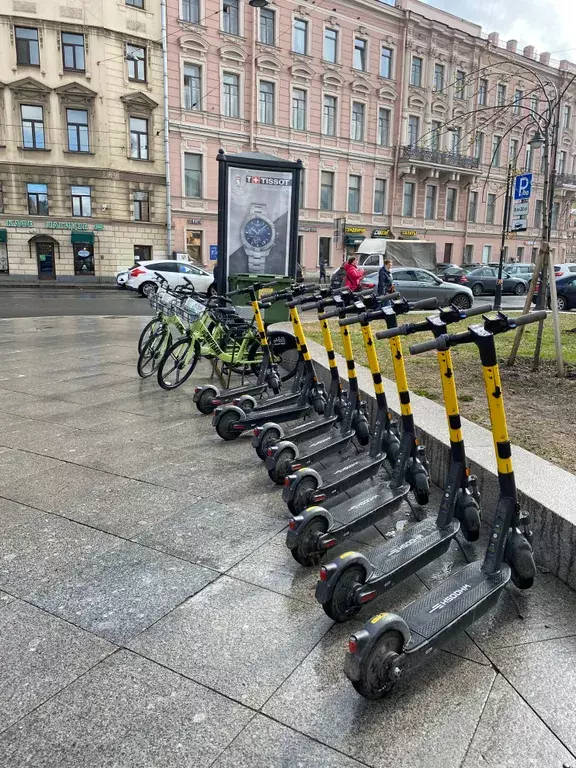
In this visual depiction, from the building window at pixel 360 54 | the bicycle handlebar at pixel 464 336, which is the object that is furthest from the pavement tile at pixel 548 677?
the building window at pixel 360 54

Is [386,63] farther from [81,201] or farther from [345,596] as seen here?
[345,596]

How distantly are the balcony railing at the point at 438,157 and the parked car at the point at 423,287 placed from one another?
18.6 m

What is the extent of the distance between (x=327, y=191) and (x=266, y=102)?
599cm

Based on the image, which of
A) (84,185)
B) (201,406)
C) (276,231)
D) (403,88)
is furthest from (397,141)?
(201,406)

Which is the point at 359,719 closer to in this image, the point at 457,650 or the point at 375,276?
the point at 457,650

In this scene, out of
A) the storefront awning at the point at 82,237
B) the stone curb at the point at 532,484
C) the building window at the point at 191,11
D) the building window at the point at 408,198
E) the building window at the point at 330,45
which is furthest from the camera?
the building window at the point at 408,198

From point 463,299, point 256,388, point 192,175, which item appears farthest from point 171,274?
point 256,388

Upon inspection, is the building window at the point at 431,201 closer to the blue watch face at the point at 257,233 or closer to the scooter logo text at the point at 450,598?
the blue watch face at the point at 257,233

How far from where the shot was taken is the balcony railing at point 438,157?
121 feet

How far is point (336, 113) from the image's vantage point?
115 feet

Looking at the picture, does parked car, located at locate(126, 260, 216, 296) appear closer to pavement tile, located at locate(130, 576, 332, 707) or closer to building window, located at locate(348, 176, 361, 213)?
building window, located at locate(348, 176, 361, 213)

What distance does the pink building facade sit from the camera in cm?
3089

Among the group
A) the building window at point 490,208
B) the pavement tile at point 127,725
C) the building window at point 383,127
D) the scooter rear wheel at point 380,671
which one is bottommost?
the pavement tile at point 127,725

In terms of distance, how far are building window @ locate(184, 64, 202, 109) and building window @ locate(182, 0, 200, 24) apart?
2140mm
